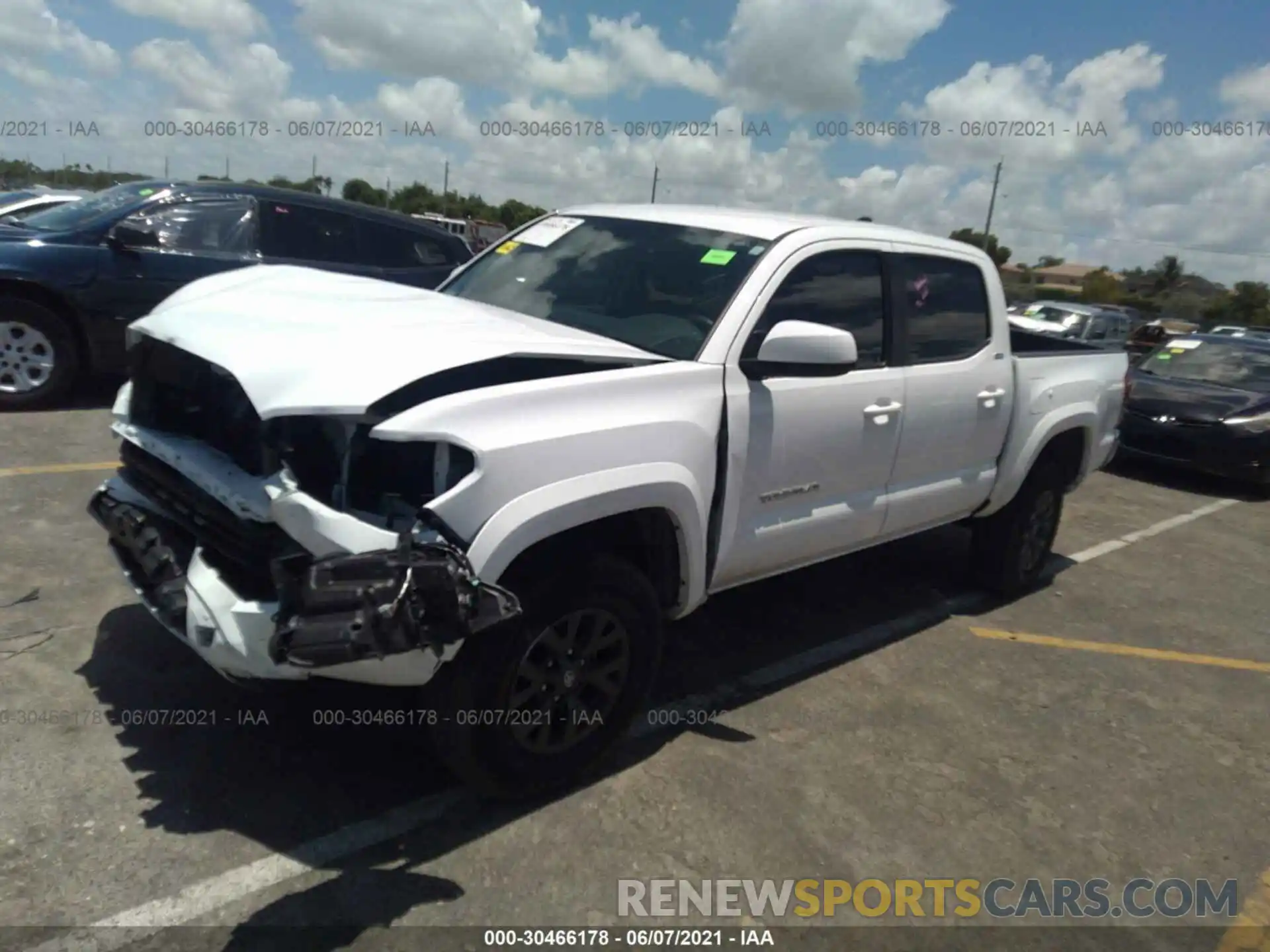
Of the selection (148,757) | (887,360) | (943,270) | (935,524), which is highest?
(943,270)

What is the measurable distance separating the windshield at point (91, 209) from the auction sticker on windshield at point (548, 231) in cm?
459

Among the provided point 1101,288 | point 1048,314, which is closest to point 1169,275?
point 1101,288

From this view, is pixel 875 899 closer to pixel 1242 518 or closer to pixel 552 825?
pixel 552 825

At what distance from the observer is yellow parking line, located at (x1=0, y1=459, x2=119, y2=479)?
5.65m

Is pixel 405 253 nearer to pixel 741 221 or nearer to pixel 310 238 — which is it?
pixel 310 238

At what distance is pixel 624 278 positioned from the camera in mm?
3900

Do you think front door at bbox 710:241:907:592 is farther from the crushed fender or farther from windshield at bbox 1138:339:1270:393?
windshield at bbox 1138:339:1270:393

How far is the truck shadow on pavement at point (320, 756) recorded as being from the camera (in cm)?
265

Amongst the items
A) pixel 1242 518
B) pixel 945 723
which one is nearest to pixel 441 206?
pixel 1242 518

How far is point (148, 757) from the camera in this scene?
3.12 m

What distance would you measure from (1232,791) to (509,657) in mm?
3076

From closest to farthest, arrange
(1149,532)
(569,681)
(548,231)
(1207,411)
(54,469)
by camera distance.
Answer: (569,681) < (548,231) < (54,469) < (1149,532) < (1207,411)

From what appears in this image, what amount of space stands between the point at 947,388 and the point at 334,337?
9.42 ft

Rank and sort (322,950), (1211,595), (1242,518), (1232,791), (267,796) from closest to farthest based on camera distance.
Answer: (322,950) → (267,796) → (1232,791) → (1211,595) → (1242,518)
